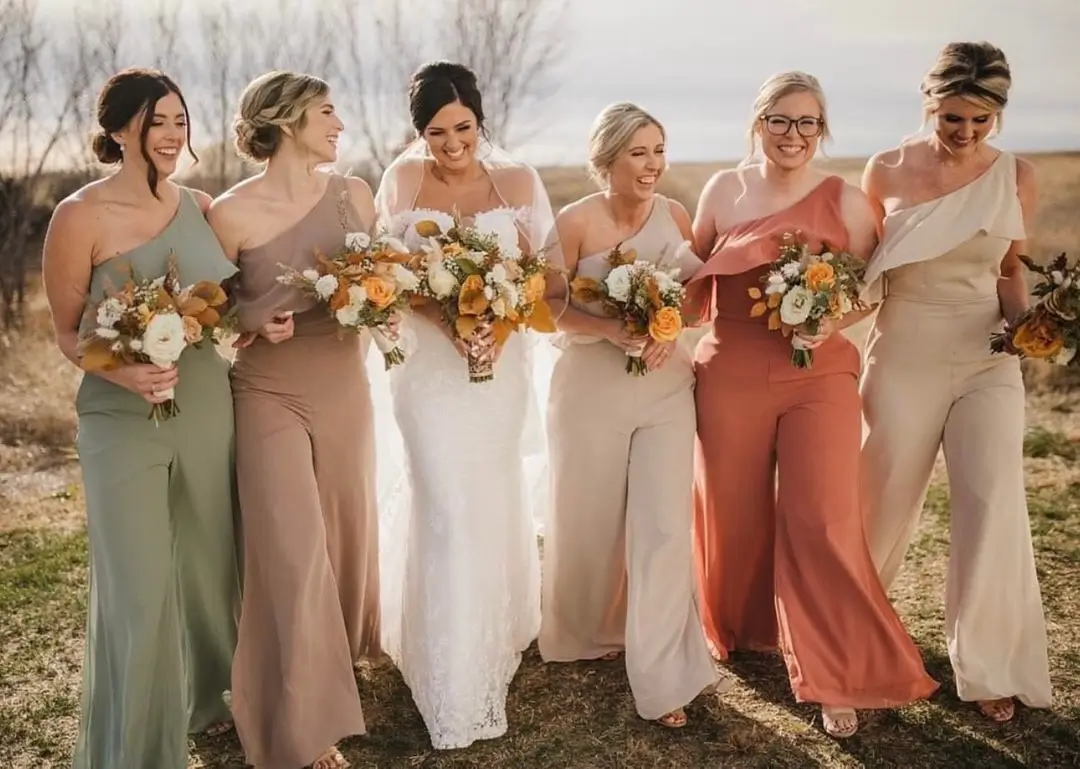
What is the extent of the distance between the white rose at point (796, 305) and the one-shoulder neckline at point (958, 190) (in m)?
0.84

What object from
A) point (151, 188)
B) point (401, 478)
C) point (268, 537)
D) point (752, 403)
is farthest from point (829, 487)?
point (151, 188)

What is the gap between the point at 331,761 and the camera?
466 cm

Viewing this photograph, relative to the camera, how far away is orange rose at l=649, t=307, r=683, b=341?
183 inches

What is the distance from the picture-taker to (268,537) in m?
4.59

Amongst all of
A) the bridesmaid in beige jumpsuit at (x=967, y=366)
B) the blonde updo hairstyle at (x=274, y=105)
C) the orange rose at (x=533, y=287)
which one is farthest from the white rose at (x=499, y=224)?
the bridesmaid in beige jumpsuit at (x=967, y=366)

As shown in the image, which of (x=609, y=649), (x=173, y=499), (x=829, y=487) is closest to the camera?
(x=173, y=499)

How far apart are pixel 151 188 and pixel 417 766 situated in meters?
2.70

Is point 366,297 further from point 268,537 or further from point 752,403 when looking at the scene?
point 752,403

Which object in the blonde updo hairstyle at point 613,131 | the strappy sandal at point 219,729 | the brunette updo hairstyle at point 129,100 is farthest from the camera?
the strappy sandal at point 219,729

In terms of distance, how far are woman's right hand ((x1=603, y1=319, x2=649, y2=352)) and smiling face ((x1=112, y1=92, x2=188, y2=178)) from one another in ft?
6.54

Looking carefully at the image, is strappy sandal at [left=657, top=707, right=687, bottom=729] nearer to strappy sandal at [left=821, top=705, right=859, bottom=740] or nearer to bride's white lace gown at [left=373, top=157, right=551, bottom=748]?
strappy sandal at [left=821, top=705, right=859, bottom=740]

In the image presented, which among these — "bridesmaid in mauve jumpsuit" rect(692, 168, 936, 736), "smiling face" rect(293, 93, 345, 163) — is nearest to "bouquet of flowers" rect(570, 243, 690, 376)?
"bridesmaid in mauve jumpsuit" rect(692, 168, 936, 736)

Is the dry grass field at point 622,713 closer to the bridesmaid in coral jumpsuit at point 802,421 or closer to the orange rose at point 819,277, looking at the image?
the bridesmaid in coral jumpsuit at point 802,421

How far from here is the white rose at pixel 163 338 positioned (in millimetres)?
3857
